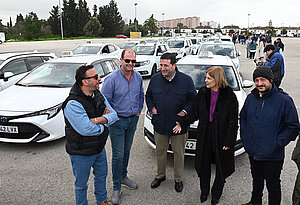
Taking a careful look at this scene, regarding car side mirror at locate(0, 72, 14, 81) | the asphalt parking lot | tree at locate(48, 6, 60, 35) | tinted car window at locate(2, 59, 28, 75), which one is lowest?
the asphalt parking lot

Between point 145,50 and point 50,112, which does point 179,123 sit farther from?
point 145,50

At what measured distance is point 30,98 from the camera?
472 cm

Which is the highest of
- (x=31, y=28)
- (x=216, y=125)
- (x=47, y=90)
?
(x=31, y=28)

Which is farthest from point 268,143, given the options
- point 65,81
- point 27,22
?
point 27,22

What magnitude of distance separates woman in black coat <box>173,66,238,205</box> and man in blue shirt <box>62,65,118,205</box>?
103cm

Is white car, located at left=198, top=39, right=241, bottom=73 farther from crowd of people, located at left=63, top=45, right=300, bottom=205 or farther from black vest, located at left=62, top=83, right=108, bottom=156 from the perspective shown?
black vest, located at left=62, top=83, right=108, bottom=156

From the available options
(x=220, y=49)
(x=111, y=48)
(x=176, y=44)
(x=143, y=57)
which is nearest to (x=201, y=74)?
(x=220, y=49)

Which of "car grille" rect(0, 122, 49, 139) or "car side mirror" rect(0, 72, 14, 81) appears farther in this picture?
"car side mirror" rect(0, 72, 14, 81)

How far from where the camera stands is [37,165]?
4070 millimetres

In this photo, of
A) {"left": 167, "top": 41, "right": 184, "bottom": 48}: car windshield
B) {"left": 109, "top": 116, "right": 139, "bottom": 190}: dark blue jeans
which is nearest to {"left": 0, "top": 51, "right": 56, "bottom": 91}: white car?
{"left": 109, "top": 116, "right": 139, "bottom": 190}: dark blue jeans

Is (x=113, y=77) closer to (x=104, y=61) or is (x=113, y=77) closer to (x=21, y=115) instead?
(x=21, y=115)

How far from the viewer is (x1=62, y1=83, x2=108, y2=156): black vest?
2400 mm

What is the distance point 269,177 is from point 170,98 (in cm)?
143

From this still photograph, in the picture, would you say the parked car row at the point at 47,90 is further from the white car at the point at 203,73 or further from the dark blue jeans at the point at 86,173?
the dark blue jeans at the point at 86,173
